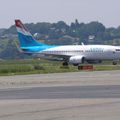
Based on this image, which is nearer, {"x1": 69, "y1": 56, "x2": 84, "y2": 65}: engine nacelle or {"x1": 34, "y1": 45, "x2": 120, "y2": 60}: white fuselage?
{"x1": 69, "y1": 56, "x2": 84, "y2": 65}: engine nacelle

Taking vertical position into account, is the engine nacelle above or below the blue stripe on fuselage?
below

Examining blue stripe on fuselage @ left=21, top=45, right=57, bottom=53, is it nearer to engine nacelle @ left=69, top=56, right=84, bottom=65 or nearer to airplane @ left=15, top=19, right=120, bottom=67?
airplane @ left=15, top=19, right=120, bottom=67

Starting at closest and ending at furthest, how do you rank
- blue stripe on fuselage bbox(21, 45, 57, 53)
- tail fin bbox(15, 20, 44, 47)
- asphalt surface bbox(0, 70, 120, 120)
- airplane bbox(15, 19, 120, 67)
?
1. asphalt surface bbox(0, 70, 120, 120)
2. airplane bbox(15, 19, 120, 67)
3. blue stripe on fuselage bbox(21, 45, 57, 53)
4. tail fin bbox(15, 20, 44, 47)

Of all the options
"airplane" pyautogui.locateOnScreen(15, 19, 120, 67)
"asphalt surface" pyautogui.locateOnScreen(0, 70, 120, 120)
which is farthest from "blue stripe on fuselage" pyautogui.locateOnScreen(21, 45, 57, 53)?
"asphalt surface" pyautogui.locateOnScreen(0, 70, 120, 120)

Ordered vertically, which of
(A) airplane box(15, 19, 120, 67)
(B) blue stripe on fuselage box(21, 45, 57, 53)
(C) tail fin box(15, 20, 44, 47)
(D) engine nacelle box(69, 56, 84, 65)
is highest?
(C) tail fin box(15, 20, 44, 47)
